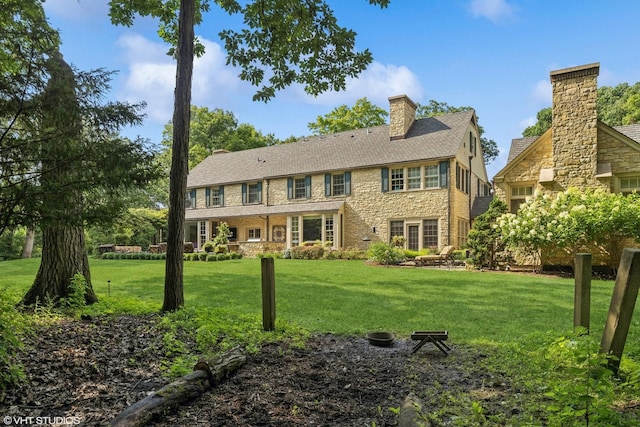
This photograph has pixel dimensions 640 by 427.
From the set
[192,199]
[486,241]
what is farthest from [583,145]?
[192,199]

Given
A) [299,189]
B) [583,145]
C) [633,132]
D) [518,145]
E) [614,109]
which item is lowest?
[299,189]

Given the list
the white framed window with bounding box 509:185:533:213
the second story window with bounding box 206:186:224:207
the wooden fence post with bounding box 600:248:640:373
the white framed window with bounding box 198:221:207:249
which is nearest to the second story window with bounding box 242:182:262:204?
the second story window with bounding box 206:186:224:207

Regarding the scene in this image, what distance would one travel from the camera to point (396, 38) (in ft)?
26.6

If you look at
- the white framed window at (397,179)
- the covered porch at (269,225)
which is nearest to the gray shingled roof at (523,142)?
the white framed window at (397,179)

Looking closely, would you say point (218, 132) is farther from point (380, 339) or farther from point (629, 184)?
point (380, 339)

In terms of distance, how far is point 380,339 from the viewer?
453 centimetres

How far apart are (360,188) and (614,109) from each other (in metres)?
30.8

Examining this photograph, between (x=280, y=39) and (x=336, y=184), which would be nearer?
(x=280, y=39)

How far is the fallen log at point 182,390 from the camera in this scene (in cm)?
246

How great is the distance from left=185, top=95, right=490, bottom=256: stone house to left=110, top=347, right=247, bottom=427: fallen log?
16329mm

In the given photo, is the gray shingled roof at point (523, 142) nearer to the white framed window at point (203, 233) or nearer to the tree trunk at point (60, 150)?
the tree trunk at point (60, 150)

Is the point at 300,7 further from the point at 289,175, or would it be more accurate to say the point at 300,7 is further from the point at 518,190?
the point at 289,175

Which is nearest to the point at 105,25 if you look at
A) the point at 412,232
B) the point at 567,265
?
the point at 567,265

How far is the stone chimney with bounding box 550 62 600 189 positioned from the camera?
41.4 ft
